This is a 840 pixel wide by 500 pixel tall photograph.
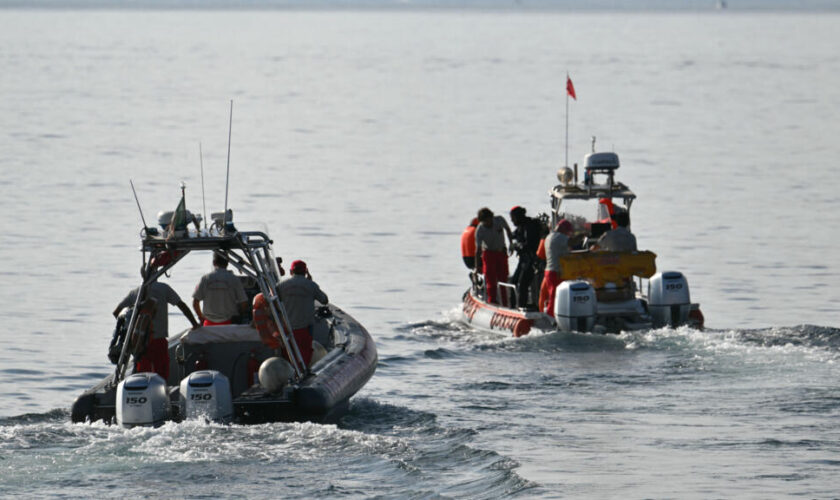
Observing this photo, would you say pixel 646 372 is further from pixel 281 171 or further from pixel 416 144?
pixel 416 144

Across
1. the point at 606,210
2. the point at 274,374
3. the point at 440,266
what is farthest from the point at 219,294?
the point at 440,266

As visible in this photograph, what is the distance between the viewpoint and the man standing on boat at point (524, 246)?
1950 cm

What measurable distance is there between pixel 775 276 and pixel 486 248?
7.66m

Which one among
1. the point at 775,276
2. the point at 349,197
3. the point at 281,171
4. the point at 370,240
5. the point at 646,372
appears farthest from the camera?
the point at 281,171

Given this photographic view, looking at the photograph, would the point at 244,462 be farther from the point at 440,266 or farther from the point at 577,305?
the point at 440,266

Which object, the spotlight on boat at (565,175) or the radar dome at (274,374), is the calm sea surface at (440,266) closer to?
the radar dome at (274,374)

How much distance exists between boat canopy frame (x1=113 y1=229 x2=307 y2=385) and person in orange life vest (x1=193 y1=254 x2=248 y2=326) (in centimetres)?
24

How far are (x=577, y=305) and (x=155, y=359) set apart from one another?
6154 mm

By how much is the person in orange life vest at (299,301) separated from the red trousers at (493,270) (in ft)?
19.1

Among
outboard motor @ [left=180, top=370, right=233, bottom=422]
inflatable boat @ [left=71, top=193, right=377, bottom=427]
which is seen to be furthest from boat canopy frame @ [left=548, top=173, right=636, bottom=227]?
outboard motor @ [left=180, top=370, right=233, bottom=422]

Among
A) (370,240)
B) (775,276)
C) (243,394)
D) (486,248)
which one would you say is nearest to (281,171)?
(370,240)

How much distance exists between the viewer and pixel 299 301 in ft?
47.5

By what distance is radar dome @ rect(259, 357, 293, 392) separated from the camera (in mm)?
13375

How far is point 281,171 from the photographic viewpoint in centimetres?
4191
